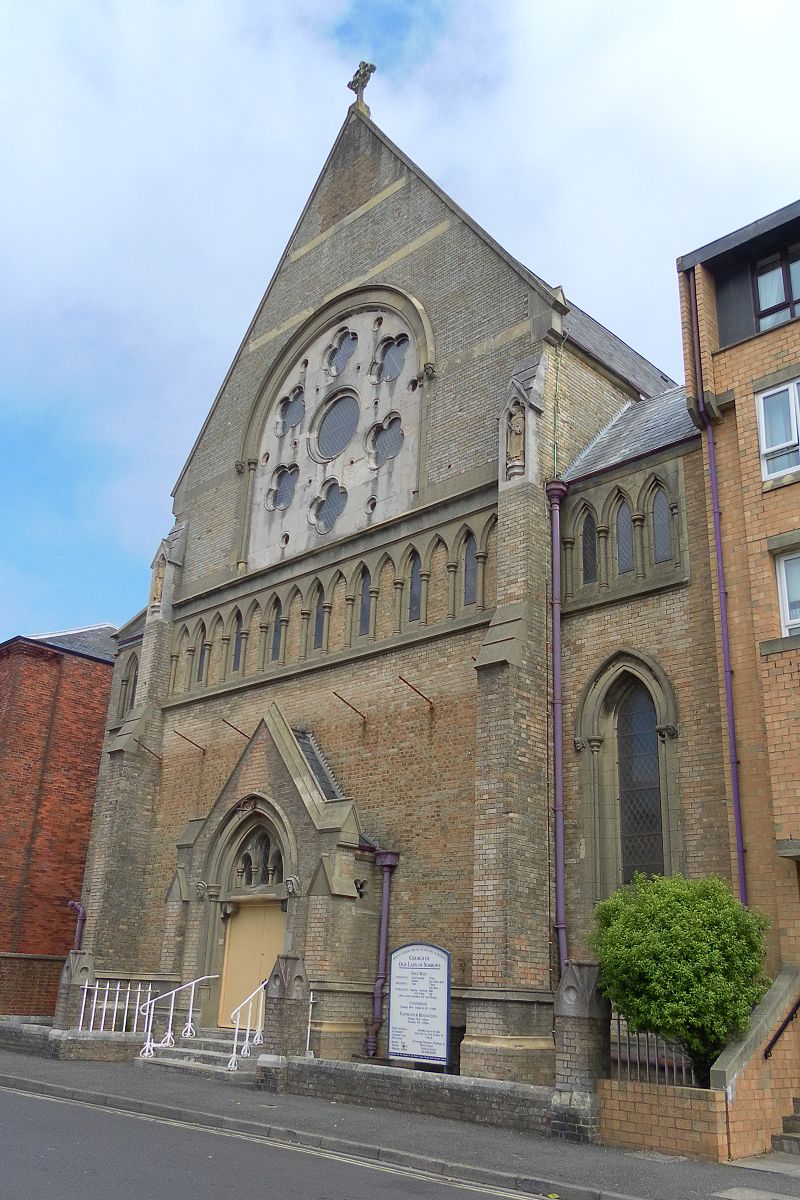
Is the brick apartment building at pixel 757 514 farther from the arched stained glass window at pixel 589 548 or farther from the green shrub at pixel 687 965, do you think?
the arched stained glass window at pixel 589 548

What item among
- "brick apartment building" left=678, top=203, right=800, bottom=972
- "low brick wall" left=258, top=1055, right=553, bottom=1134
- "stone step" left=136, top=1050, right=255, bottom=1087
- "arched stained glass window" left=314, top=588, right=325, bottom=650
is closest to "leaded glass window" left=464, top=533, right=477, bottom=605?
"arched stained glass window" left=314, top=588, right=325, bottom=650

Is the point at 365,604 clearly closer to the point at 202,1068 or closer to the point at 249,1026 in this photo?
the point at 249,1026

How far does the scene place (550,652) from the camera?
17.5 meters

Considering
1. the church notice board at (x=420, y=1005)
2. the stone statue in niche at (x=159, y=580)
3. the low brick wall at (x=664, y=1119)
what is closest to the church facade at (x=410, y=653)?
the stone statue in niche at (x=159, y=580)

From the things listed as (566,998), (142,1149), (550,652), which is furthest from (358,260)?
(142,1149)

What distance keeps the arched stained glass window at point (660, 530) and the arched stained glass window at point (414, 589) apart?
472cm

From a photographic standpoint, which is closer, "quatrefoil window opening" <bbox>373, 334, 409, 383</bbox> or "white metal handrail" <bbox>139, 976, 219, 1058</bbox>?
"white metal handrail" <bbox>139, 976, 219, 1058</bbox>

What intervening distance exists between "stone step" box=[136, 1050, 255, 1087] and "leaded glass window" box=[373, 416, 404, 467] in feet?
38.0

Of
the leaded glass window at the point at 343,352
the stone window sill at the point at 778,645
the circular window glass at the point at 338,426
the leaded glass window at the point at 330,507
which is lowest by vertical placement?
the stone window sill at the point at 778,645

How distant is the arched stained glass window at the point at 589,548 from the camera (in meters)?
17.7

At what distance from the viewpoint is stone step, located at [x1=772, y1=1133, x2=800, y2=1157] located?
1106 cm

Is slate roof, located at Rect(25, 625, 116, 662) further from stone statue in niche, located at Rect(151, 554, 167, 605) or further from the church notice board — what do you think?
the church notice board

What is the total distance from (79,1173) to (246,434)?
19337 millimetres

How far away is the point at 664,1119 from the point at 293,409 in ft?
59.5
